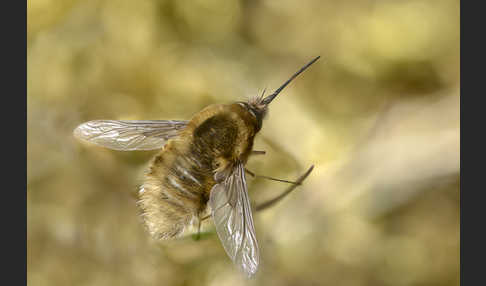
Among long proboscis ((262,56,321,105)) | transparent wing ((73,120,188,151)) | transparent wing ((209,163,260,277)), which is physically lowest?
transparent wing ((209,163,260,277))

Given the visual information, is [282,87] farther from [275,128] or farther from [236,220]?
[236,220]

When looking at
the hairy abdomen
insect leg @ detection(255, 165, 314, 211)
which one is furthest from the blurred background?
the hairy abdomen

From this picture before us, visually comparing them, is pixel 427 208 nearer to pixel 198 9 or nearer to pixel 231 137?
pixel 231 137

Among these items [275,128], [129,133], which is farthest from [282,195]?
[129,133]

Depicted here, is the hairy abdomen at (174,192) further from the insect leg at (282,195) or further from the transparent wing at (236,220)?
the insect leg at (282,195)

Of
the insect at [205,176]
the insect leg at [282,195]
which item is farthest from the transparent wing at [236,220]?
the insect leg at [282,195]

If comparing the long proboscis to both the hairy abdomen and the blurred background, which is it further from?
the hairy abdomen

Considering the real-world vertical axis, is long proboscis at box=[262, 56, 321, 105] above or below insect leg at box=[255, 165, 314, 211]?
above
